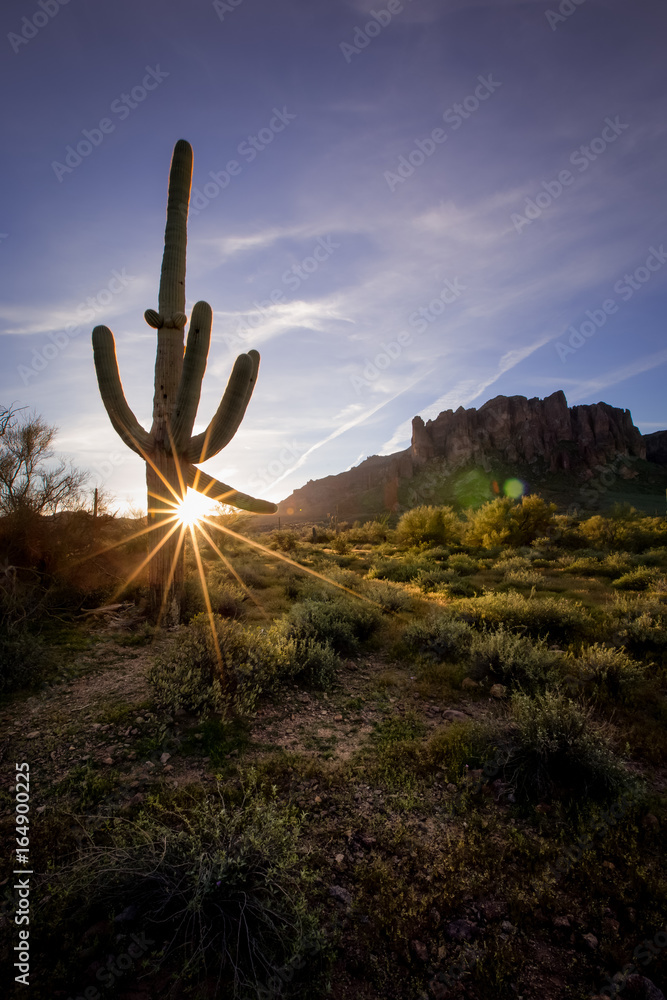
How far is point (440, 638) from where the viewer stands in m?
5.91

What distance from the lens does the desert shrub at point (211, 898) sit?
1880mm

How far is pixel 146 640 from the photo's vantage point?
6.53m

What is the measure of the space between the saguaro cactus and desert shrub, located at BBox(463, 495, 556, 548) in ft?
56.2

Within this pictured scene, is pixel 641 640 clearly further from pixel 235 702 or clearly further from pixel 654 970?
pixel 235 702

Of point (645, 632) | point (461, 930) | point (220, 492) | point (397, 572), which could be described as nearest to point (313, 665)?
point (461, 930)

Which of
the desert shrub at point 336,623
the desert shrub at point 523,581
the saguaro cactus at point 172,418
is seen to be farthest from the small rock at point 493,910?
the desert shrub at point 523,581

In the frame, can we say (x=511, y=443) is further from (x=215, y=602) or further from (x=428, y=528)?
(x=215, y=602)

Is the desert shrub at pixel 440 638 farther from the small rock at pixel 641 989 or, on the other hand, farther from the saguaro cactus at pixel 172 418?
the small rock at pixel 641 989

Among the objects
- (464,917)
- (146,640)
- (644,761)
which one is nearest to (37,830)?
(464,917)

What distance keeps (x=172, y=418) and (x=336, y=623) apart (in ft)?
15.5

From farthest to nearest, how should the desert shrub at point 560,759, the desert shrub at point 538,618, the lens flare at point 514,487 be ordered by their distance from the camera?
the lens flare at point 514,487, the desert shrub at point 538,618, the desert shrub at point 560,759

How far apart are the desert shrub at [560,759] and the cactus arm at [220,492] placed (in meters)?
5.35

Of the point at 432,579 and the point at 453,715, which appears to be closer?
the point at 453,715

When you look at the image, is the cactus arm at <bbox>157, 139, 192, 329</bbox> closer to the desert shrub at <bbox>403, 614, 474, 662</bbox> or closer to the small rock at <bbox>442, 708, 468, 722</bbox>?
the desert shrub at <bbox>403, 614, 474, 662</bbox>
